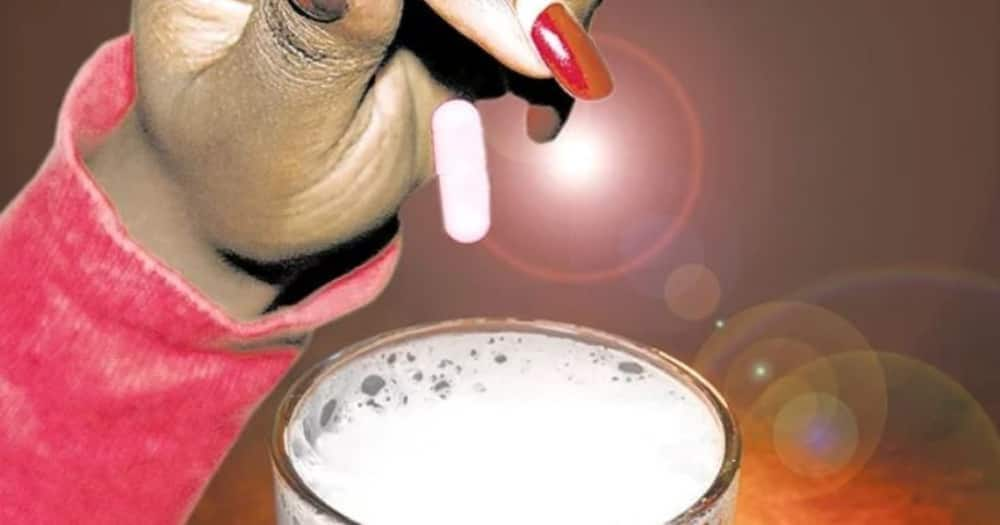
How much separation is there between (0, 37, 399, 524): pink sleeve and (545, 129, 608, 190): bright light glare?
0.68 m

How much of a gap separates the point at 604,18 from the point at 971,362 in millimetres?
457

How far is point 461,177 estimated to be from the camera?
0.47m

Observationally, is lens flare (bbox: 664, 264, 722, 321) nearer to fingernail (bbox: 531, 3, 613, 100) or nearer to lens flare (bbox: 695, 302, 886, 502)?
lens flare (bbox: 695, 302, 886, 502)

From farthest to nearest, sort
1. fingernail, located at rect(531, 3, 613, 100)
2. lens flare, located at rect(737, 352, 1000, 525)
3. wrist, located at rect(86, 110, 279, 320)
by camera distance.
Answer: lens flare, located at rect(737, 352, 1000, 525), wrist, located at rect(86, 110, 279, 320), fingernail, located at rect(531, 3, 613, 100)

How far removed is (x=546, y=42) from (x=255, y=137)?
145 millimetres

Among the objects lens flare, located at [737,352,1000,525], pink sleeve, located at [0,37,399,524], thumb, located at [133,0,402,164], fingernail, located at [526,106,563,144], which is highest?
thumb, located at [133,0,402,164]

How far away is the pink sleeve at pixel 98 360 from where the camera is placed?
1.56ft

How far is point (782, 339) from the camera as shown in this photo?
106cm

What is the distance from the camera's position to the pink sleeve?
1.56ft

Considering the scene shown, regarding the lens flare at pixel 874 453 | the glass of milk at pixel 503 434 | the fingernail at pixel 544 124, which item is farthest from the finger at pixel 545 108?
the lens flare at pixel 874 453

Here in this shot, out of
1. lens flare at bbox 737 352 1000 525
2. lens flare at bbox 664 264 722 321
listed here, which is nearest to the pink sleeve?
lens flare at bbox 737 352 1000 525

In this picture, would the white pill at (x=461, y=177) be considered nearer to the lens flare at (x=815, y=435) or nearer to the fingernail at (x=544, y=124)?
the fingernail at (x=544, y=124)

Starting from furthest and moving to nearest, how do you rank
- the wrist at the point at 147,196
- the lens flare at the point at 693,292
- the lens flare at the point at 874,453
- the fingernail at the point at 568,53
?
1. the lens flare at the point at 693,292
2. the lens flare at the point at 874,453
3. the wrist at the point at 147,196
4. the fingernail at the point at 568,53

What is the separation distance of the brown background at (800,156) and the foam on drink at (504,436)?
58 centimetres
